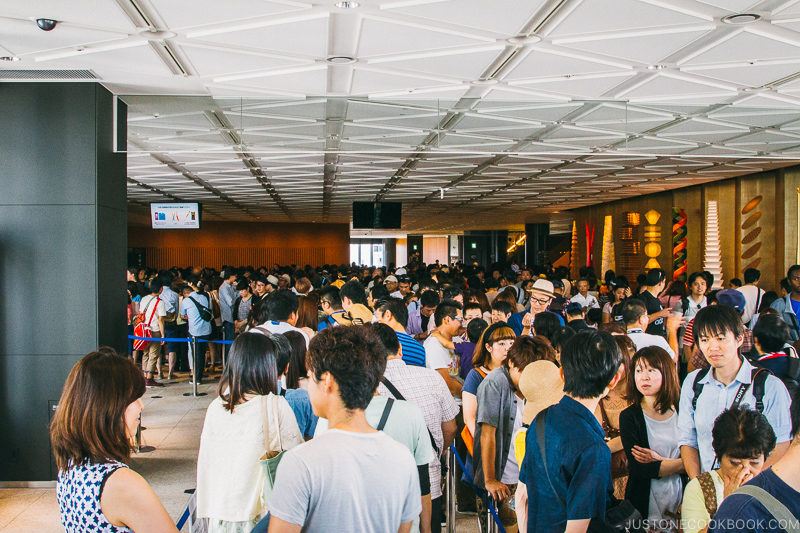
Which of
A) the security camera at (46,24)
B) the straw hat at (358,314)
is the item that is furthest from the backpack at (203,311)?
the security camera at (46,24)

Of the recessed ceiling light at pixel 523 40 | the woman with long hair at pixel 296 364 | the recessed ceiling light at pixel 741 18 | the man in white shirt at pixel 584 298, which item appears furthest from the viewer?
the man in white shirt at pixel 584 298

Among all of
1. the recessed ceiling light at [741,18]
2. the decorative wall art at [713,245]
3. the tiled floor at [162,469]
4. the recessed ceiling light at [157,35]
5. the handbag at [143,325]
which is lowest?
the tiled floor at [162,469]

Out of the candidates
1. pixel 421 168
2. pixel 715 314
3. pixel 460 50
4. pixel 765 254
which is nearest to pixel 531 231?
pixel 765 254

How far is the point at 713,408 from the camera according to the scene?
3611mm

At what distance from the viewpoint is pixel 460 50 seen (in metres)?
6.30

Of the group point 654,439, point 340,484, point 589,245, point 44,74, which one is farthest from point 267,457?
point 589,245

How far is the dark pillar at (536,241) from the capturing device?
38250 mm

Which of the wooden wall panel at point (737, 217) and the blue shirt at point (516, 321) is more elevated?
the wooden wall panel at point (737, 217)

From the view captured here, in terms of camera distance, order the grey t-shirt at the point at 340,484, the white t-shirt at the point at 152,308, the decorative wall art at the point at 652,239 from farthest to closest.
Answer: the decorative wall art at the point at 652,239, the white t-shirt at the point at 152,308, the grey t-shirt at the point at 340,484

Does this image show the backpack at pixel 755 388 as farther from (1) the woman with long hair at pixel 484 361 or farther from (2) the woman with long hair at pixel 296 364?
(2) the woman with long hair at pixel 296 364

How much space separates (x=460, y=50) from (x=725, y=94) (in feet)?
12.7

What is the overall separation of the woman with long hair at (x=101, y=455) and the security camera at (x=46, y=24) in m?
3.83

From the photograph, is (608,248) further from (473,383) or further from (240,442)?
(240,442)

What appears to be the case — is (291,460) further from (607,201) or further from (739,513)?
(607,201)
